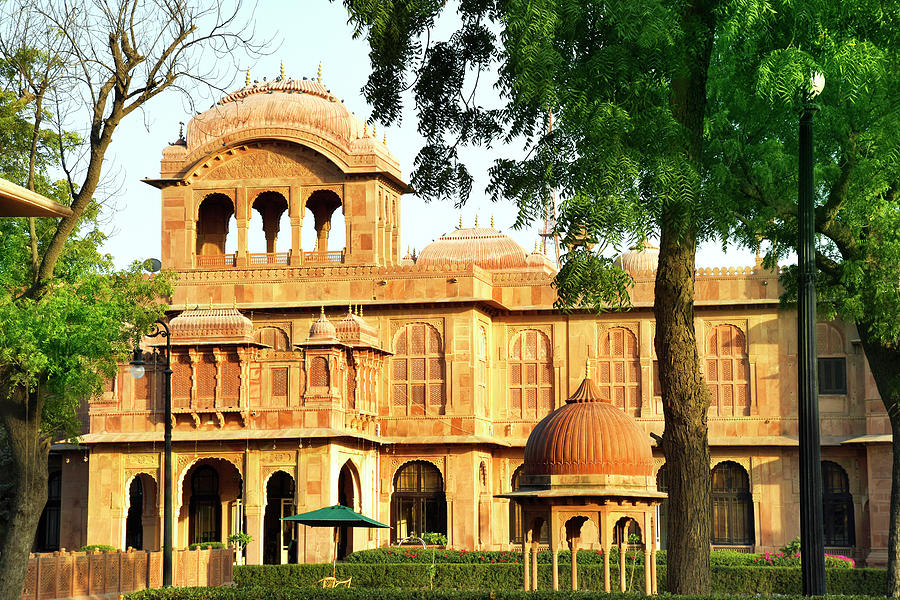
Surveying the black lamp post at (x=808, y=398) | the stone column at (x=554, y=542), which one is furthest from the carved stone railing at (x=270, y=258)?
the black lamp post at (x=808, y=398)

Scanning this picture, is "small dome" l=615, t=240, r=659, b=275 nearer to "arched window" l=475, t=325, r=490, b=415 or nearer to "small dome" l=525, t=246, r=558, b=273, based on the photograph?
"small dome" l=525, t=246, r=558, b=273

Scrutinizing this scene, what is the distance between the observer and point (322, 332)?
30766mm

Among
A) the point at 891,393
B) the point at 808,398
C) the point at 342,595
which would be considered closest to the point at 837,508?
the point at 891,393

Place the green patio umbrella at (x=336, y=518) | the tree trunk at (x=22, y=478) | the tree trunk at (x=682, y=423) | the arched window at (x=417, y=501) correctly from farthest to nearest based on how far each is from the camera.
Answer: the arched window at (x=417, y=501)
the green patio umbrella at (x=336, y=518)
the tree trunk at (x=22, y=478)
the tree trunk at (x=682, y=423)

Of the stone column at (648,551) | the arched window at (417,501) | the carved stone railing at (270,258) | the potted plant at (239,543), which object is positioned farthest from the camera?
the carved stone railing at (270,258)

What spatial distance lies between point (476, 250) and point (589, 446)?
23.3 meters

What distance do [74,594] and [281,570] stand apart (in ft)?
24.3

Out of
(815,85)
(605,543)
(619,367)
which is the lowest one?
(605,543)

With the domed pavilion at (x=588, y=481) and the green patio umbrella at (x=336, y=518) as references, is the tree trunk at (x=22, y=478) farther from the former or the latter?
the domed pavilion at (x=588, y=481)

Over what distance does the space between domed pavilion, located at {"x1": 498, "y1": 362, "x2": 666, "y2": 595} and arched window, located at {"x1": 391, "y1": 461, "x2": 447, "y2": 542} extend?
15093 mm

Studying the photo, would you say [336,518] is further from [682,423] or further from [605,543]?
[682,423]

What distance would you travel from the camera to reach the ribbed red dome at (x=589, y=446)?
1839 centimetres

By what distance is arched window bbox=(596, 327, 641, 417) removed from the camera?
34625 mm

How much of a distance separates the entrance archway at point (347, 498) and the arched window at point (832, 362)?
39.5ft
